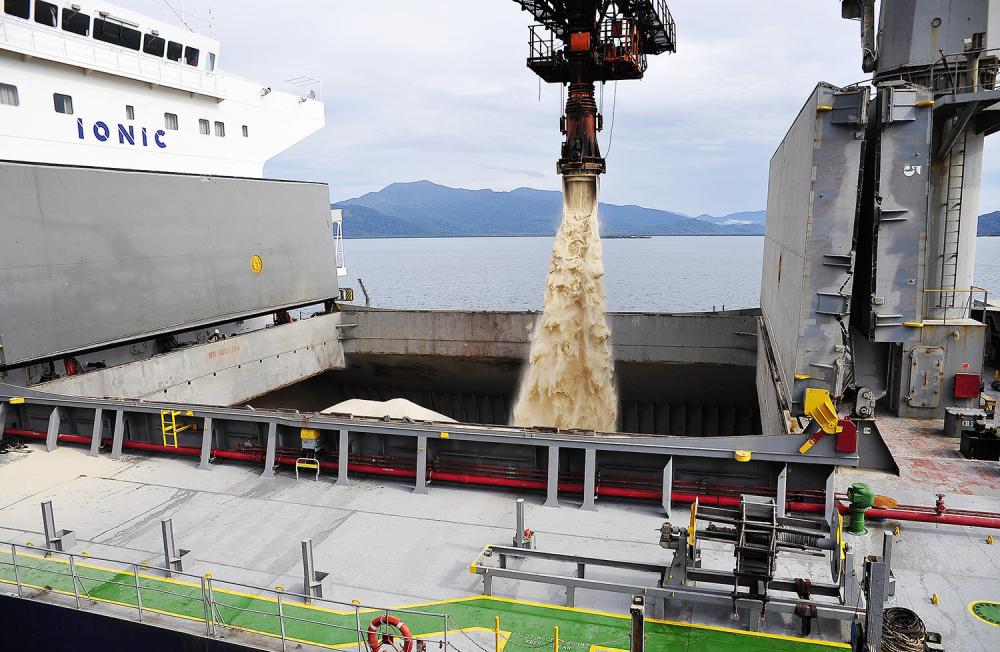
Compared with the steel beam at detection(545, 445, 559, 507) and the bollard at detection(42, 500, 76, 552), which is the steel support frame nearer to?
the steel beam at detection(545, 445, 559, 507)

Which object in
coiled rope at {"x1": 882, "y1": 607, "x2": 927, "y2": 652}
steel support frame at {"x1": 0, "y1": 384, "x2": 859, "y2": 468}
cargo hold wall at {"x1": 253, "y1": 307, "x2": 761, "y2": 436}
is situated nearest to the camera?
coiled rope at {"x1": 882, "y1": 607, "x2": 927, "y2": 652}

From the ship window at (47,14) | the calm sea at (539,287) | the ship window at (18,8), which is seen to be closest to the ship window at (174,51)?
the ship window at (47,14)

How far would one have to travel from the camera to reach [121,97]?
18016mm

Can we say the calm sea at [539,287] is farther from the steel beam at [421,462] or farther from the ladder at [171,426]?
the steel beam at [421,462]

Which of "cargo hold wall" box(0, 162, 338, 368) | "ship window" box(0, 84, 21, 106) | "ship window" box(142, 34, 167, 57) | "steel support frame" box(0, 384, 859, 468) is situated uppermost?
"ship window" box(142, 34, 167, 57)

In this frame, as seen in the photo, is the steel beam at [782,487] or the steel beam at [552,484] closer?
the steel beam at [782,487]

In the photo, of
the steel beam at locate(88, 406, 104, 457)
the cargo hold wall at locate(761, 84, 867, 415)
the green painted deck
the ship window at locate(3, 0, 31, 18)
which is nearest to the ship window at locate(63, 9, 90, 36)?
the ship window at locate(3, 0, 31, 18)

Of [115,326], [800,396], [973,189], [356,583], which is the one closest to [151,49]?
[115,326]

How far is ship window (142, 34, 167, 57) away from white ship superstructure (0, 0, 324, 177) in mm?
30

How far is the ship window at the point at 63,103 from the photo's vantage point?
16359mm

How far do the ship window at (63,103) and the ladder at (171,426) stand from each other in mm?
10530

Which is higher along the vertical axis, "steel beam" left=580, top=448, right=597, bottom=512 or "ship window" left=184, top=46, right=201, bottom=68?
"ship window" left=184, top=46, right=201, bottom=68

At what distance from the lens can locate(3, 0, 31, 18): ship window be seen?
1547cm

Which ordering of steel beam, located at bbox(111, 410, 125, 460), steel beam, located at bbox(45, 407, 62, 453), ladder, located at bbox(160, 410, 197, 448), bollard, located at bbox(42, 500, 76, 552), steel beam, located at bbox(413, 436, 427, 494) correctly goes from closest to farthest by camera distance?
1. bollard, located at bbox(42, 500, 76, 552)
2. steel beam, located at bbox(413, 436, 427, 494)
3. ladder, located at bbox(160, 410, 197, 448)
4. steel beam, located at bbox(111, 410, 125, 460)
5. steel beam, located at bbox(45, 407, 62, 453)
